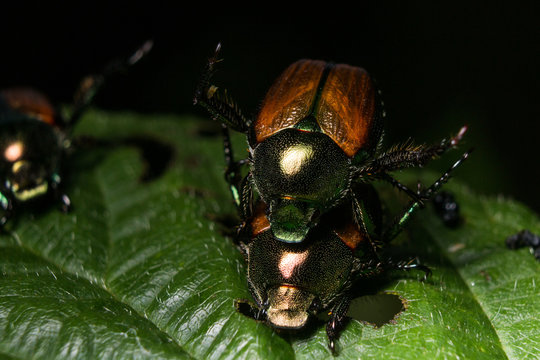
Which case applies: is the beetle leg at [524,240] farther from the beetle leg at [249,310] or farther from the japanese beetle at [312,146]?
the beetle leg at [249,310]

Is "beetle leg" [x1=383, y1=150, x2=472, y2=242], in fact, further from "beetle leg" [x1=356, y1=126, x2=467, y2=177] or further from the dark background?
the dark background

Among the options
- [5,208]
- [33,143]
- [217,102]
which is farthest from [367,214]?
[33,143]

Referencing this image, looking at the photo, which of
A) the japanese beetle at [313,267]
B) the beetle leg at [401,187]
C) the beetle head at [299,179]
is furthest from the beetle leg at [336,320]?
the beetle leg at [401,187]

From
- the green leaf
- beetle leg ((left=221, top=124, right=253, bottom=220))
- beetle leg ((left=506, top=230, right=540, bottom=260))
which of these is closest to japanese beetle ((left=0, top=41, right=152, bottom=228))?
the green leaf

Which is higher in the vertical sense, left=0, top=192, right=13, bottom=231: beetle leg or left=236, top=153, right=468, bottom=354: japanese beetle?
left=0, top=192, right=13, bottom=231: beetle leg

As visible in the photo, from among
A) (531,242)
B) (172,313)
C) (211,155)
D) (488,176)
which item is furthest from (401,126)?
(172,313)

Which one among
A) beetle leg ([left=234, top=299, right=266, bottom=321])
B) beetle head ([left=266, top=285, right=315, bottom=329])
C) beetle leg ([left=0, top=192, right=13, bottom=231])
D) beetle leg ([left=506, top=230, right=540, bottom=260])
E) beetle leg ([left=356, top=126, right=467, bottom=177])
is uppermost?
beetle leg ([left=356, top=126, right=467, bottom=177])

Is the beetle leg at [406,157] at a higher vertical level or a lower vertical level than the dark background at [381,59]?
higher

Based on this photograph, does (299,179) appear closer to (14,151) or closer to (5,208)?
(5,208)
